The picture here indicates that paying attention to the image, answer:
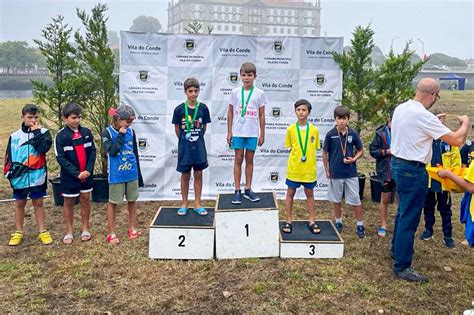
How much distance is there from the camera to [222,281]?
4324 mm

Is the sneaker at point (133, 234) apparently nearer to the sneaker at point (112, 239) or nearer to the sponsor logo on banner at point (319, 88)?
the sneaker at point (112, 239)

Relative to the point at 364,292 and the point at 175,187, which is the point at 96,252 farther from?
the point at 364,292

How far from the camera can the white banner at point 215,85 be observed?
7.02 meters

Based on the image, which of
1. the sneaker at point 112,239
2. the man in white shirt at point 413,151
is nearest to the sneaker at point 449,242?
the man in white shirt at point 413,151

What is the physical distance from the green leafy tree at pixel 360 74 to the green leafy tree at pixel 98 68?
3747 mm

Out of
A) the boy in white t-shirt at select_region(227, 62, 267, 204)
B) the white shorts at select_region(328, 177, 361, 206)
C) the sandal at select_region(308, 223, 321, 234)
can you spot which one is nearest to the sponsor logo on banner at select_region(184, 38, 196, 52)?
the boy in white t-shirt at select_region(227, 62, 267, 204)

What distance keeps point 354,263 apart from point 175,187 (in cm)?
356

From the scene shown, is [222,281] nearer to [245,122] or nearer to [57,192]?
[245,122]

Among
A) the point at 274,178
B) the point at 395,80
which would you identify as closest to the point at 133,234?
the point at 274,178

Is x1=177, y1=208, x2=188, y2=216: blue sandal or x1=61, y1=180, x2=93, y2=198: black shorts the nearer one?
x1=61, y1=180, x2=93, y2=198: black shorts

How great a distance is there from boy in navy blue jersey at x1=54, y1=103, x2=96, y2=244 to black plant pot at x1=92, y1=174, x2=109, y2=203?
1.67 meters

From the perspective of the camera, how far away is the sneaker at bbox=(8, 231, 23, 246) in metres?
5.25

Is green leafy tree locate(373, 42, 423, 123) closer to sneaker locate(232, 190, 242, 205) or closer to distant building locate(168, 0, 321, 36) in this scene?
sneaker locate(232, 190, 242, 205)

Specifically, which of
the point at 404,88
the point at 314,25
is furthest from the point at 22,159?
the point at 314,25
